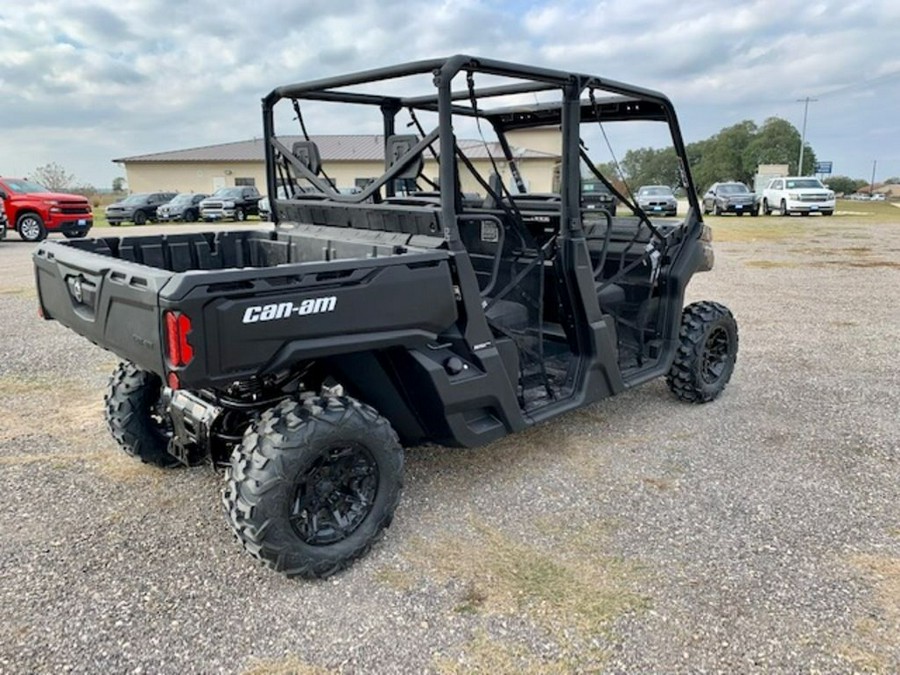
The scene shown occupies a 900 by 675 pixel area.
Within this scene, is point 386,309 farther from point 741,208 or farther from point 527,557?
point 741,208

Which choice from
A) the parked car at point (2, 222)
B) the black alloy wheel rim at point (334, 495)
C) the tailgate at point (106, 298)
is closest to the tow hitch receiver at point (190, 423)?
the tailgate at point (106, 298)

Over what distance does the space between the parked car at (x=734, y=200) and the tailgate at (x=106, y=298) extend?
89.5ft

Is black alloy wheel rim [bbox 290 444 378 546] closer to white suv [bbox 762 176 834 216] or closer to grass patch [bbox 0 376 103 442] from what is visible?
grass patch [bbox 0 376 103 442]

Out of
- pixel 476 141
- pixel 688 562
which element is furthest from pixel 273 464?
pixel 476 141

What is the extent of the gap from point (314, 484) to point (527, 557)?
0.94m

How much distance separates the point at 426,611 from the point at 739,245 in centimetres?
1582

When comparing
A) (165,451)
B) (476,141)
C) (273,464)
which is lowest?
(165,451)

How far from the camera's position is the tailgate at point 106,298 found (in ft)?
8.25

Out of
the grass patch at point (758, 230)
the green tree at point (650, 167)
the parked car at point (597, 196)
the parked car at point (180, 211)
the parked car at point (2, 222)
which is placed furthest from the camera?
the parked car at point (180, 211)

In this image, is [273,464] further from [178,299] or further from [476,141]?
[476,141]

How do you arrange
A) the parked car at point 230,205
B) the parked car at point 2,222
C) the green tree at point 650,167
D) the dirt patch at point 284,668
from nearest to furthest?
the dirt patch at point 284,668, the green tree at point 650,167, the parked car at point 2,222, the parked car at point 230,205

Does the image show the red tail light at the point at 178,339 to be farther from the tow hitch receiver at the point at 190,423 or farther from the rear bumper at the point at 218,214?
the rear bumper at the point at 218,214

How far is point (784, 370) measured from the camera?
570cm

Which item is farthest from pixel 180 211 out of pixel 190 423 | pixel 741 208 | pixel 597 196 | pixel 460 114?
pixel 190 423
